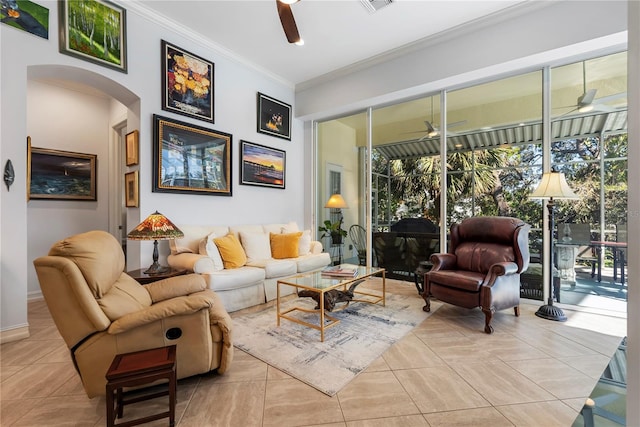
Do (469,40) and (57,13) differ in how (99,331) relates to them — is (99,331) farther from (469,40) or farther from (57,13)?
(469,40)

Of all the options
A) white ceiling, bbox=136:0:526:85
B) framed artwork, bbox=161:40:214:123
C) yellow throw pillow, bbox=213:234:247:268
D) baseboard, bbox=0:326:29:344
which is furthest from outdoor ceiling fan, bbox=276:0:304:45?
baseboard, bbox=0:326:29:344

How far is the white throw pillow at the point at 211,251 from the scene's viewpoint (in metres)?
3.30

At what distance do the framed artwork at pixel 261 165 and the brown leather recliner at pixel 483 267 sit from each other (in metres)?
2.93

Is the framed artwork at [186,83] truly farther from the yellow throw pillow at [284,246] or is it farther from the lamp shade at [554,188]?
the lamp shade at [554,188]

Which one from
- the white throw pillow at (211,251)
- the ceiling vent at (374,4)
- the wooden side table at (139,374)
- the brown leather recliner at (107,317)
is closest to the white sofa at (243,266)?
the white throw pillow at (211,251)

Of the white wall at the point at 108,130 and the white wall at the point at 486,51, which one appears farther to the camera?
the white wall at the point at 486,51

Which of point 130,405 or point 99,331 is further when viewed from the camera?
point 130,405

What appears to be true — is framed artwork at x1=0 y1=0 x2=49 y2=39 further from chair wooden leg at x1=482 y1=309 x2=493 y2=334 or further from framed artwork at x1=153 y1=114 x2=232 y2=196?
chair wooden leg at x1=482 y1=309 x2=493 y2=334

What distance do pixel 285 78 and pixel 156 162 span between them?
2.79 m

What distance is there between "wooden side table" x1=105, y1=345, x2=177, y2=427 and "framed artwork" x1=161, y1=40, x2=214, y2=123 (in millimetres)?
3035

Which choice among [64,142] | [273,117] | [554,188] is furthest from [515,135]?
[64,142]

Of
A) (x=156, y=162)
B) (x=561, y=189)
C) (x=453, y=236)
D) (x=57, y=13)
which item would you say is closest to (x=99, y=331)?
(x=156, y=162)

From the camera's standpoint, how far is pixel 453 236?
11.8ft

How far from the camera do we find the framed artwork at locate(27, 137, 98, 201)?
12.3 ft
